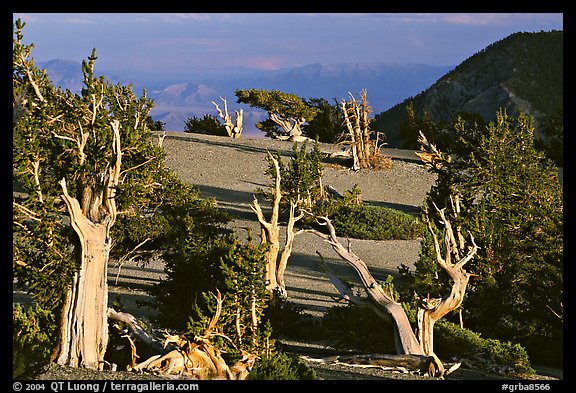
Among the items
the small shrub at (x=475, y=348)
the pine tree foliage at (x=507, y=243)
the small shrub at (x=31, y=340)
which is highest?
the pine tree foliage at (x=507, y=243)

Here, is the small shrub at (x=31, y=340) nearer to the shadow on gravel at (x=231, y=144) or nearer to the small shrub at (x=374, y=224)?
the small shrub at (x=374, y=224)

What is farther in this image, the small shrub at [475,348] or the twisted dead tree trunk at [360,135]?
the twisted dead tree trunk at [360,135]

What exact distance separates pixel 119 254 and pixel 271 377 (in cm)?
946

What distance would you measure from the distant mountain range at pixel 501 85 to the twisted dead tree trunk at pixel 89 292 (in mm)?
80658

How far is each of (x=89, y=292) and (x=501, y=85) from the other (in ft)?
301

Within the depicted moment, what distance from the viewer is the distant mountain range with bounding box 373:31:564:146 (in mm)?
98188

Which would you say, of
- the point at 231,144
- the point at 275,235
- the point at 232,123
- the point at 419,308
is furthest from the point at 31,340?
the point at 232,123

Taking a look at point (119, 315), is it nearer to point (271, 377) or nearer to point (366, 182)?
point (271, 377)

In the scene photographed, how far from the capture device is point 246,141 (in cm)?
5312

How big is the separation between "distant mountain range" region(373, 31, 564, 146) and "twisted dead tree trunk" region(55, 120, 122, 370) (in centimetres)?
8066

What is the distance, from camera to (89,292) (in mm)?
15023

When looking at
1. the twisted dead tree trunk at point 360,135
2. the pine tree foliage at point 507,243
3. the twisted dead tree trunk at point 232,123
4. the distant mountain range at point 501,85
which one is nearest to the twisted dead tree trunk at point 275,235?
the pine tree foliage at point 507,243

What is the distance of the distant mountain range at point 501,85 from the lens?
9819cm

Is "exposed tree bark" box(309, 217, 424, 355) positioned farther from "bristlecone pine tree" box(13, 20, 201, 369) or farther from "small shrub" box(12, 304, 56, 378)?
"small shrub" box(12, 304, 56, 378)
